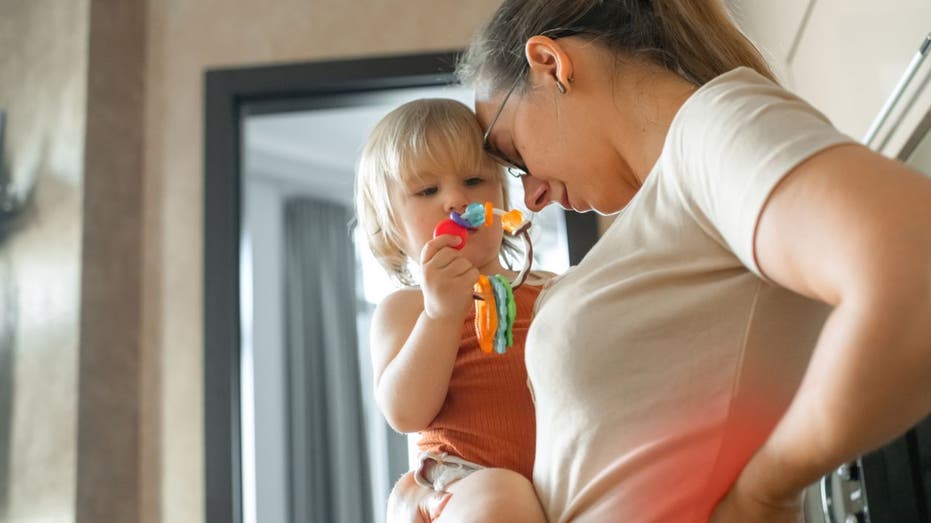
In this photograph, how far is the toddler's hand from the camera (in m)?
1.25

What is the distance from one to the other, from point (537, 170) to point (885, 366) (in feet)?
1.88

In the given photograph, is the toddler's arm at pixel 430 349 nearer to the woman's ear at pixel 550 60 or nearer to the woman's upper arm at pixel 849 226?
the woman's ear at pixel 550 60

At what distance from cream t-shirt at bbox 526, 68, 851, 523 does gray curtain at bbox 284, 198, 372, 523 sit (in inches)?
167

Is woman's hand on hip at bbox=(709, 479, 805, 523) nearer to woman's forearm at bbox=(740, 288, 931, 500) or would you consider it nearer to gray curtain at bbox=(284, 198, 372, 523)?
woman's forearm at bbox=(740, 288, 931, 500)

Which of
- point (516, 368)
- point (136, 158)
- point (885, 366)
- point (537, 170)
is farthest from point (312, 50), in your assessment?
point (885, 366)

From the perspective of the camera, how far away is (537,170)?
113 centimetres

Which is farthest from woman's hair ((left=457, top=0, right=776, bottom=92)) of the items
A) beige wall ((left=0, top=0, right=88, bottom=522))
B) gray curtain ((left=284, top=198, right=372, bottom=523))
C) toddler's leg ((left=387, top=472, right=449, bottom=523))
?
gray curtain ((left=284, top=198, right=372, bottom=523))

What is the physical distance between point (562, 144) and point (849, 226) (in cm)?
51

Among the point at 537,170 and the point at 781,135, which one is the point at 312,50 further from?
the point at 781,135

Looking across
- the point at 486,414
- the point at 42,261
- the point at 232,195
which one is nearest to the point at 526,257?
the point at 486,414

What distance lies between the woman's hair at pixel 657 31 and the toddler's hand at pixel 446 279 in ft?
0.85

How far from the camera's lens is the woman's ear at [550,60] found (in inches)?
40.2

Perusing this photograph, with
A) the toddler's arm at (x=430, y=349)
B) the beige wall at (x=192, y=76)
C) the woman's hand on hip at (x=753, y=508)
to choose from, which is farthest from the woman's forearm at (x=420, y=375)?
the beige wall at (x=192, y=76)

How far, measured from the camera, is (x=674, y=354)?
816 millimetres
